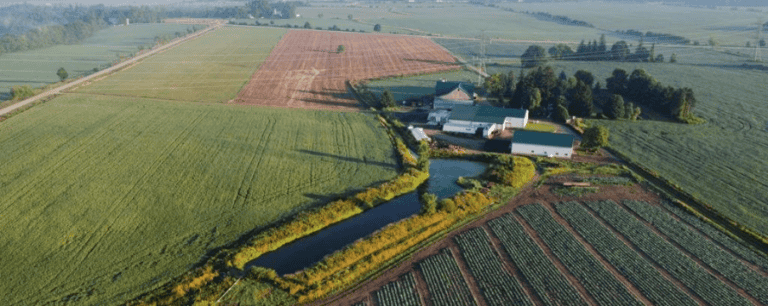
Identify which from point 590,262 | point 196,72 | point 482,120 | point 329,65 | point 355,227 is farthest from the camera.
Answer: point 329,65

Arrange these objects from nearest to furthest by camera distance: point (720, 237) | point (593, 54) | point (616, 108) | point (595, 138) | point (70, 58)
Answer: point (720, 237) < point (595, 138) < point (616, 108) < point (593, 54) < point (70, 58)

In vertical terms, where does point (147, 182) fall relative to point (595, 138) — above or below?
below

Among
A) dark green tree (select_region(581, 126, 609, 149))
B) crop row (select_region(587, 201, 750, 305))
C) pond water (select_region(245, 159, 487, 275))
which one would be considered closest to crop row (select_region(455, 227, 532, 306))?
pond water (select_region(245, 159, 487, 275))

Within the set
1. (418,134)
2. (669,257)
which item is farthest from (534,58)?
(669,257)

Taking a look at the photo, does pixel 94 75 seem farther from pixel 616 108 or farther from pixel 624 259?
pixel 624 259

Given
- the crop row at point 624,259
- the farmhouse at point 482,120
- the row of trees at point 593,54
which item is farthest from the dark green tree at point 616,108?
the row of trees at point 593,54

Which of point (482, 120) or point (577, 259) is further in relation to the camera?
point (482, 120)

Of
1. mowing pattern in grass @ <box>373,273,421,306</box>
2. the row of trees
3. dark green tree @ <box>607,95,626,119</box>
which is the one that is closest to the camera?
mowing pattern in grass @ <box>373,273,421,306</box>

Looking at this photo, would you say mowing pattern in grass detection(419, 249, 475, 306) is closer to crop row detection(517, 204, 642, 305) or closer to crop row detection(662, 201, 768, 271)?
crop row detection(517, 204, 642, 305)
